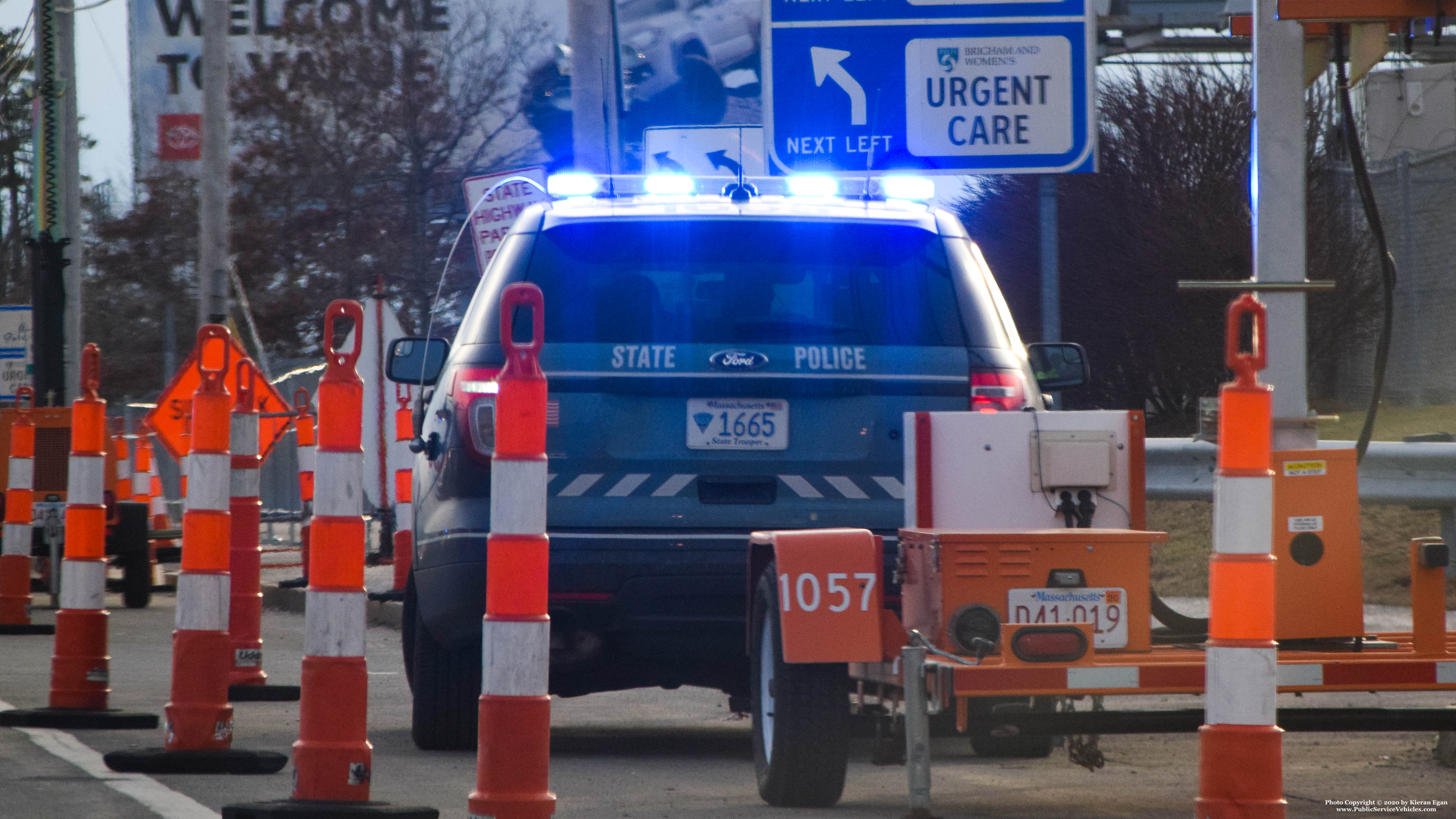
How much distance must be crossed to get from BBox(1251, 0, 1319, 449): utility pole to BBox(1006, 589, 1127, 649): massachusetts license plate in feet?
4.07

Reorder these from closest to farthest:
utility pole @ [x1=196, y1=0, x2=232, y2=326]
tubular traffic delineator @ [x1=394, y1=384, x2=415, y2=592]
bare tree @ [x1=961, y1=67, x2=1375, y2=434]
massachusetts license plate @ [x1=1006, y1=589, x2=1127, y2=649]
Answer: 1. massachusetts license plate @ [x1=1006, y1=589, x2=1127, y2=649]
2. tubular traffic delineator @ [x1=394, y1=384, x2=415, y2=592]
3. utility pole @ [x1=196, y1=0, x2=232, y2=326]
4. bare tree @ [x1=961, y1=67, x2=1375, y2=434]

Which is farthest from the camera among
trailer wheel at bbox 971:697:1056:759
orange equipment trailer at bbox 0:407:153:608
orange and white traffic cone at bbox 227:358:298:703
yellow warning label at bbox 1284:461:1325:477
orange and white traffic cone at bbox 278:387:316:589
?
orange and white traffic cone at bbox 278:387:316:589

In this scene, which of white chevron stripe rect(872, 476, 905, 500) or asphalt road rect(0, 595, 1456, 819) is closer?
asphalt road rect(0, 595, 1456, 819)

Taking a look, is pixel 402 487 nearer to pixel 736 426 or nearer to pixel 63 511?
pixel 63 511

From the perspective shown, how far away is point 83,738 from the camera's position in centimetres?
773

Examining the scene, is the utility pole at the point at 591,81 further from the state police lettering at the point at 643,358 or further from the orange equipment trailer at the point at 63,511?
the state police lettering at the point at 643,358

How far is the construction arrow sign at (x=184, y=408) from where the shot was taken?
614 inches

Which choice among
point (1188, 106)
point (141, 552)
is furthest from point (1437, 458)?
point (1188, 106)

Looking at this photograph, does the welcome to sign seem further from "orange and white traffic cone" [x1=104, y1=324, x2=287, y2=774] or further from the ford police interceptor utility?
the ford police interceptor utility

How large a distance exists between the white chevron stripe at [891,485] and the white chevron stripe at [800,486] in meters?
0.18

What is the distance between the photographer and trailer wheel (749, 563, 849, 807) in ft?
19.4

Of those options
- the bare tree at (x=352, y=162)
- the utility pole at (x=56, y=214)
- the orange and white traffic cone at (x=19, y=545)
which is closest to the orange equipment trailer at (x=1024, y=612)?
the orange and white traffic cone at (x=19, y=545)

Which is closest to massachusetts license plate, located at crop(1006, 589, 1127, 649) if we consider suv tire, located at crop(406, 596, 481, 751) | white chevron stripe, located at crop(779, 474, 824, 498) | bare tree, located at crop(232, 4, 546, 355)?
white chevron stripe, located at crop(779, 474, 824, 498)

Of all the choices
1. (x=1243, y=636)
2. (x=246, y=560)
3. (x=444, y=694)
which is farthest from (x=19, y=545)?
(x=1243, y=636)
